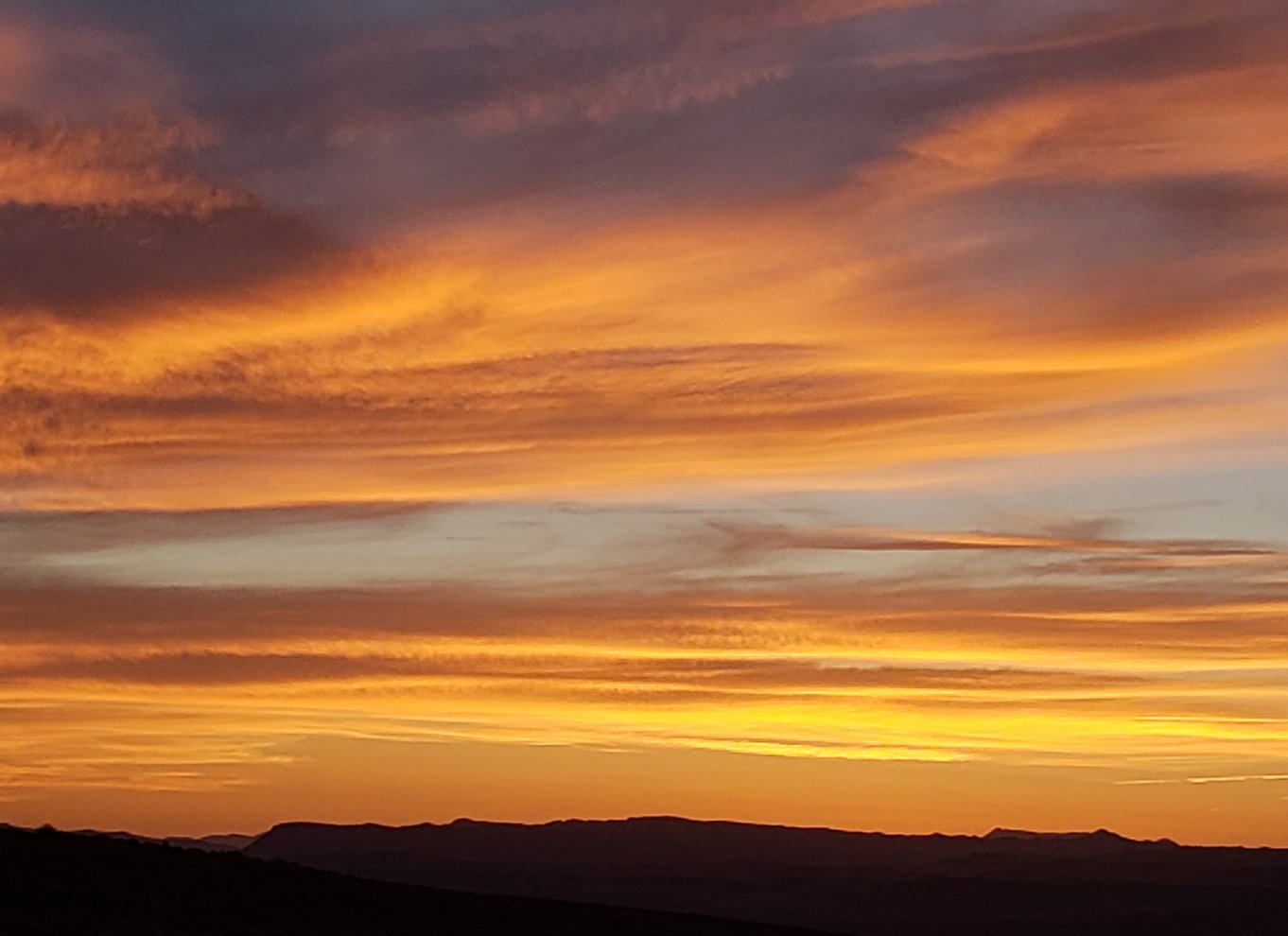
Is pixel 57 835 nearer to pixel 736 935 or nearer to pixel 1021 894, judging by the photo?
pixel 736 935

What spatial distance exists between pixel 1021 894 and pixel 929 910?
17.6m

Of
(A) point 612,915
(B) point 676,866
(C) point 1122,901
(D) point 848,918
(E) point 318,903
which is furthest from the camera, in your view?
(B) point 676,866

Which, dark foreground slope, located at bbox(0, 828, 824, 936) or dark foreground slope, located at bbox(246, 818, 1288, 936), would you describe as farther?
dark foreground slope, located at bbox(246, 818, 1288, 936)

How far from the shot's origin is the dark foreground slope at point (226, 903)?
3694 centimetres

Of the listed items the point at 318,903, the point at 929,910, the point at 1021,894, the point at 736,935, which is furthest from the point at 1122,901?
the point at 318,903

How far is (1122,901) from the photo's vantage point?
14200 centimetres

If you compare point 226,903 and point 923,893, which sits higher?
point 923,893

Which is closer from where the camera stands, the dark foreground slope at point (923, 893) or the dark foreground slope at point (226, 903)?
the dark foreground slope at point (226, 903)

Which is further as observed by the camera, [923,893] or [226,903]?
[923,893]

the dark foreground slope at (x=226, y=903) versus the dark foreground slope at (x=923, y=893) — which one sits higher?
the dark foreground slope at (x=923, y=893)

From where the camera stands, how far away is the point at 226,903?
40312 mm

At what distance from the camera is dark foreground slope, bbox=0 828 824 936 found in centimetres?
3694

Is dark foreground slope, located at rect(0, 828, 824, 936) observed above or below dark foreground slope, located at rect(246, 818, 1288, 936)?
below

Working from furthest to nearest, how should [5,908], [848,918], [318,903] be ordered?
1. [848,918]
2. [318,903]
3. [5,908]
